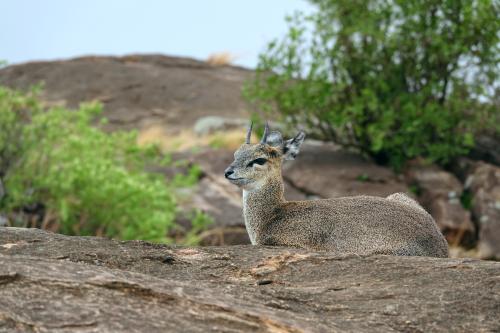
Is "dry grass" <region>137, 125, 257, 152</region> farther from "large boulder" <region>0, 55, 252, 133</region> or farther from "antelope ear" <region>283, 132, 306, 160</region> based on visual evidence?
"antelope ear" <region>283, 132, 306, 160</region>

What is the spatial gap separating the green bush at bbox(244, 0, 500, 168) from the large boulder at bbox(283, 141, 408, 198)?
101cm

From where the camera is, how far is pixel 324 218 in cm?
1209

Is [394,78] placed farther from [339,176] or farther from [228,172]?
[228,172]

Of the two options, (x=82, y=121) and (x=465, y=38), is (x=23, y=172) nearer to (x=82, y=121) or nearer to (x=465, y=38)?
(x=82, y=121)

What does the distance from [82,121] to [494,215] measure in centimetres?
1517

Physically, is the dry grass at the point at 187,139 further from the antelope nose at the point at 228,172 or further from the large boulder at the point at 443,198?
the antelope nose at the point at 228,172

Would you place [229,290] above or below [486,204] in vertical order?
above

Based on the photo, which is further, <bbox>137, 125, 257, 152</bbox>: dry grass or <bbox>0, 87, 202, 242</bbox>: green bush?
<bbox>137, 125, 257, 152</bbox>: dry grass

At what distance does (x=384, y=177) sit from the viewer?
3734 cm

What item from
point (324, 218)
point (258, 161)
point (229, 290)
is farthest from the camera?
point (258, 161)

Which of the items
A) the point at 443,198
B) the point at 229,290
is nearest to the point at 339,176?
the point at 443,198

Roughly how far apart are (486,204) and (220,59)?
31682 millimetres

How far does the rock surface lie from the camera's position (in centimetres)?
733

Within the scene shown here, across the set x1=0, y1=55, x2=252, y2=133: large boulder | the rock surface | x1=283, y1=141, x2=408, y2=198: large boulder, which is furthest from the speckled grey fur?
x1=0, y1=55, x2=252, y2=133: large boulder
